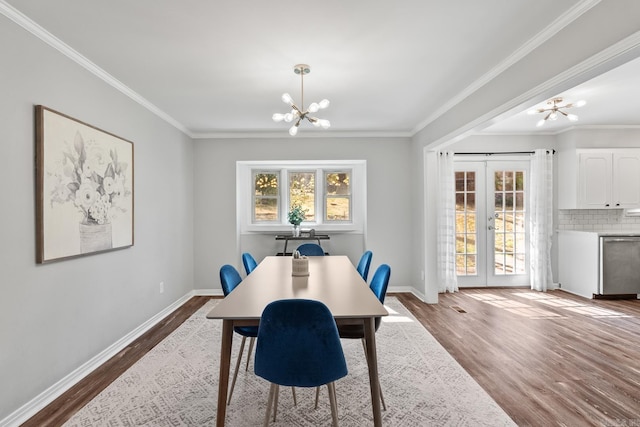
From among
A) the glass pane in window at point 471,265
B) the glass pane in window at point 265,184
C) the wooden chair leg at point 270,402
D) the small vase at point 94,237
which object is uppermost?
the glass pane in window at point 265,184

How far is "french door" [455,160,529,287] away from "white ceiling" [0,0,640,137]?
5.90ft

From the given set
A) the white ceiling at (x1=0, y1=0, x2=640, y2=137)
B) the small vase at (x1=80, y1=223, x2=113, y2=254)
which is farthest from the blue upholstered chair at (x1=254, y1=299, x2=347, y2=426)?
the small vase at (x1=80, y1=223, x2=113, y2=254)

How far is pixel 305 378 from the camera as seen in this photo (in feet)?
5.66

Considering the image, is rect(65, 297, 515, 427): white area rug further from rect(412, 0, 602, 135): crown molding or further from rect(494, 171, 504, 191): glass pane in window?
rect(494, 171, 504, 191): glass pane in window

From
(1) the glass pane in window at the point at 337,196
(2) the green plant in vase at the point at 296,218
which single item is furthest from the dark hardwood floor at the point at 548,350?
(2) the green plant in vase at the point at 296,218

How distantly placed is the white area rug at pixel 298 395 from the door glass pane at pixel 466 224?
110 inches

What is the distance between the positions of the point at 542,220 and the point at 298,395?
16.2ft

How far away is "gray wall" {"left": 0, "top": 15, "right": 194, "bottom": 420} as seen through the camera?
7.07 ft

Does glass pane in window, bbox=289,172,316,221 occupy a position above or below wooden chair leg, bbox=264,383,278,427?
above

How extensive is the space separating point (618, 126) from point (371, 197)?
12.5ft

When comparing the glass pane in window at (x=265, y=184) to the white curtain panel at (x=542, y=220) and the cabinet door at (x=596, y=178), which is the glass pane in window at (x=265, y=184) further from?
the cabinet door at (x=596, y=178)

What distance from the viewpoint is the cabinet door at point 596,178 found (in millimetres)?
5379

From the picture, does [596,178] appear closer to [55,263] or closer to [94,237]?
[94,237]

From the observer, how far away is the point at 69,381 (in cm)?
268
